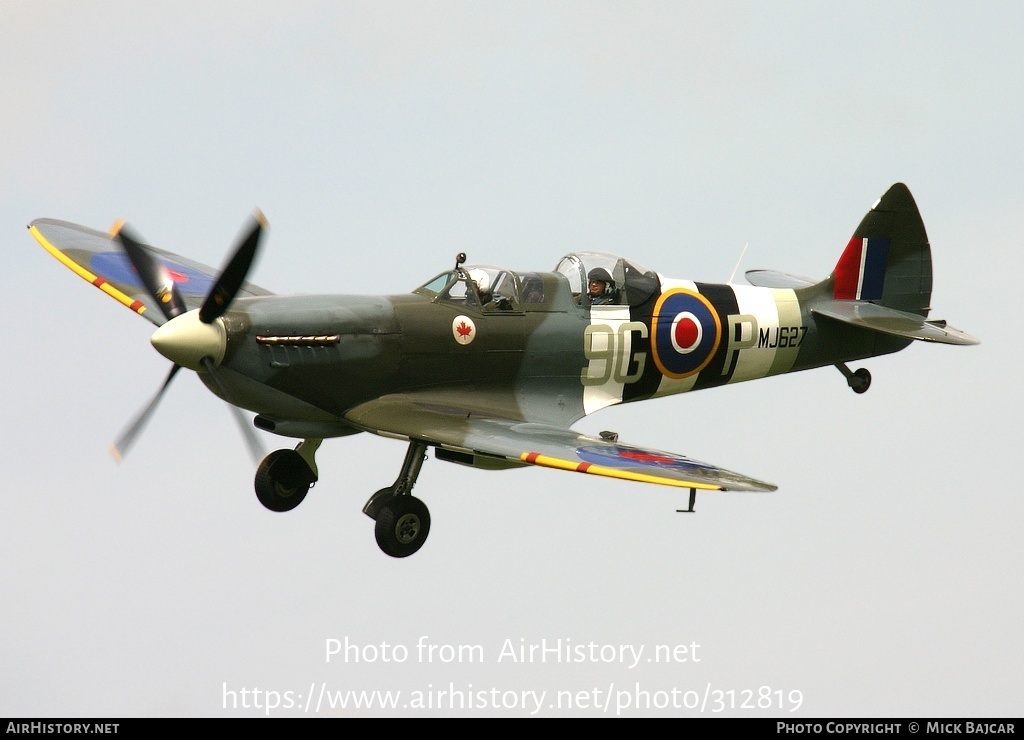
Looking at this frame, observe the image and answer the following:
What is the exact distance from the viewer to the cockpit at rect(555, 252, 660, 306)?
54.4 ft

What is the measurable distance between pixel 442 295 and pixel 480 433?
5.57ft

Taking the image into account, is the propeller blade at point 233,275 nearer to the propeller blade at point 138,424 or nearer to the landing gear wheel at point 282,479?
the propeller blade at point 138,424

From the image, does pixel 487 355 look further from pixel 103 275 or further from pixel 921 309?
pixel 921 309

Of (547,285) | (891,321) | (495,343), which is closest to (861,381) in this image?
(891,321)

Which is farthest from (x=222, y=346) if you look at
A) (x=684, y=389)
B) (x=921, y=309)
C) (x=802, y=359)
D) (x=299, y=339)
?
(x=921, y=309)

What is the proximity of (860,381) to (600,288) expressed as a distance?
3.77 metres

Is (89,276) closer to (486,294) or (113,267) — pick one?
(113,267)

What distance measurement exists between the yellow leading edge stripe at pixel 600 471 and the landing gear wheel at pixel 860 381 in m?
5.62

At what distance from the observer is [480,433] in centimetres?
1484

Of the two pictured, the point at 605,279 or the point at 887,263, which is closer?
the point at 605,279

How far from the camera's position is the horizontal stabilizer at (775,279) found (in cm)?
1909

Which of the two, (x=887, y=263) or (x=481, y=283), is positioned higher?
(x=887, y=263)

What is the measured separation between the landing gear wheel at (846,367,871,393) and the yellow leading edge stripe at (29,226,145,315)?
8.15 metres

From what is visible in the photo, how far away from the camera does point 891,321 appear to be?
18.1 m
